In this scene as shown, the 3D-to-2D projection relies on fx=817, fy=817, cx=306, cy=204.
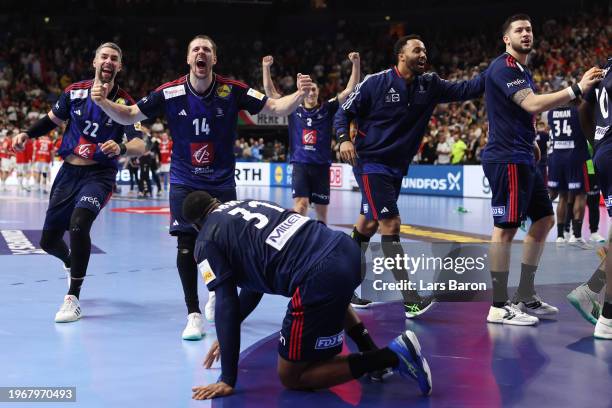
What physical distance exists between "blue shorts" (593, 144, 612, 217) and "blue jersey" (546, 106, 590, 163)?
552 centimetres

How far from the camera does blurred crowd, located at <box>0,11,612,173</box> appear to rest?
2446cm

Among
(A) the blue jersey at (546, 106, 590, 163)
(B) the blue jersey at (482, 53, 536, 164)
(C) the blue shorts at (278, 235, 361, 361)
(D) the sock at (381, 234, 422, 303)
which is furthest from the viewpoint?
(A) the blue jersey at (546, 106, 590, 163)

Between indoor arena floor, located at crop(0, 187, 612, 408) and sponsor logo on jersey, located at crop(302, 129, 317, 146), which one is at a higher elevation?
sponsor logo on jersey, located at crop(302, 129, 317, 146)

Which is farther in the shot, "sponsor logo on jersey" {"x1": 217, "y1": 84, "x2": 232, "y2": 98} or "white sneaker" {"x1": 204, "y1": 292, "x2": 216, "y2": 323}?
"white sneaker" {"x1": 204, "y1": 292, "x2": 216, "y2": 323}

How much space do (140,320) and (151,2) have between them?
3351cm

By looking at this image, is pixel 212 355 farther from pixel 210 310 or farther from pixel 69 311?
pixel 69 311

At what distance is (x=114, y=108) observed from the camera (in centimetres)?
572

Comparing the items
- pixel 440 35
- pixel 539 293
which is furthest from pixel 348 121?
pixel 440 35

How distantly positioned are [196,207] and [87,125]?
103 inches

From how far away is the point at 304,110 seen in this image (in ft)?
33.2

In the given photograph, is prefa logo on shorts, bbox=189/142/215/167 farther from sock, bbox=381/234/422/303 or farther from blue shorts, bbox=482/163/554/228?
blue shorts, bbox=482/163/554/228

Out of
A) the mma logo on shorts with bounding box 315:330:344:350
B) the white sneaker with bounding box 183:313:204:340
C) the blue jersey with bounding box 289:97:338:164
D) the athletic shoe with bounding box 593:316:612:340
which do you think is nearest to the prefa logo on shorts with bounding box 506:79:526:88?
the athletic shoe with bounding box 593:316:612:340

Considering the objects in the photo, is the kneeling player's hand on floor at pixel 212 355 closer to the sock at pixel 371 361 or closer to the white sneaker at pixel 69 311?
the sock at pixel 371 361

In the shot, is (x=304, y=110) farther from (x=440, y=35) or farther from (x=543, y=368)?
(x=440, y=35)
